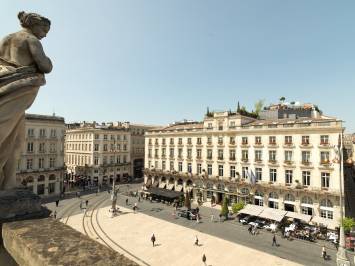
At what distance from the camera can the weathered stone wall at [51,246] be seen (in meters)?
2.43

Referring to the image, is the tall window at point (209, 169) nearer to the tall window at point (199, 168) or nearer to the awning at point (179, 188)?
the tall window at point (199, 168)

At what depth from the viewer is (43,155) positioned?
5331 cm

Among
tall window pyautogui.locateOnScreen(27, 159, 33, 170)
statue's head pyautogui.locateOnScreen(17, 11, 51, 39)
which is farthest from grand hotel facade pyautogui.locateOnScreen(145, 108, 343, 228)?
statue's head pyautogui.locateOnScreen(17, 11, 51, 39)

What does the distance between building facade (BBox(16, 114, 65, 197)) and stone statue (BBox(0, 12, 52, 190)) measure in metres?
52.6

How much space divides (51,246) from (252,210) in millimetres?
40435

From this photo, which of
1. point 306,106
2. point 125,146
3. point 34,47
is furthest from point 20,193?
point 125,146

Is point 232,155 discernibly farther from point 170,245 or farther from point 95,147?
point 95,147

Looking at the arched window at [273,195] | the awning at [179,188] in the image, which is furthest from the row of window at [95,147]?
the arched window at [273,195]

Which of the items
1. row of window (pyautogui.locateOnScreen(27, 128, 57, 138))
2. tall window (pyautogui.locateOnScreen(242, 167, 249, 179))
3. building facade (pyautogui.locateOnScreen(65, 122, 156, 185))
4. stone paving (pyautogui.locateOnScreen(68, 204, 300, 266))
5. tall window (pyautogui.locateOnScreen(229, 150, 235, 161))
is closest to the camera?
stone paving (pyautogui.locateOnScreen(68, 204, 300, 266))

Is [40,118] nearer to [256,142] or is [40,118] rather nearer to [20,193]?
[256,142]

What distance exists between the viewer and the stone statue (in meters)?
3.73

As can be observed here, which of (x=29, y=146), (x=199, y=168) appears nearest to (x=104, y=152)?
(x=29, y=146)

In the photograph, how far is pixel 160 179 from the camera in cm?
5925

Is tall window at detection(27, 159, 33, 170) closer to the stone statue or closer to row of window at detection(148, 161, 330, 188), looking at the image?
row of window at detection(148, 161, 330, 188)
